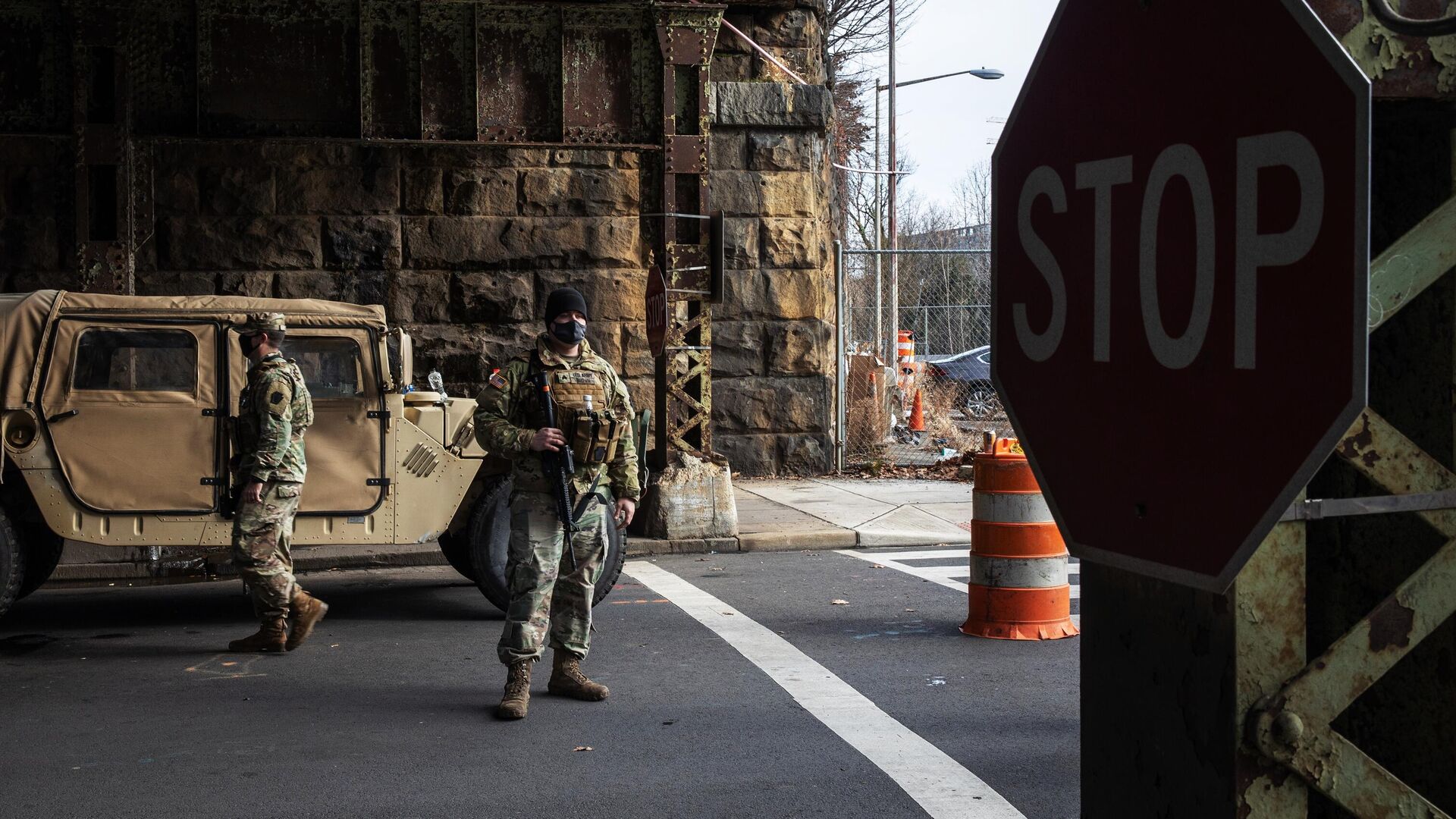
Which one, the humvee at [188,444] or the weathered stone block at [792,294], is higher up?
the weathered stone block at [792,294]

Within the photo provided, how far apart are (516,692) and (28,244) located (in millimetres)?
9491

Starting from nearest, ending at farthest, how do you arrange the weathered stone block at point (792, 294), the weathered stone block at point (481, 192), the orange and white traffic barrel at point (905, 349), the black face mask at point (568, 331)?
the black face mask at point (568, 331), the weathered stone block at point (481, 192), the weathered stone block at point (792, 294), the orange and white traffic barrel at point (905, 349)

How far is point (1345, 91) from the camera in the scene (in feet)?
4.28

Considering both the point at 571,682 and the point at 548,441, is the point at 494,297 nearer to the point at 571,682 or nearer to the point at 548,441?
the point at 548,441

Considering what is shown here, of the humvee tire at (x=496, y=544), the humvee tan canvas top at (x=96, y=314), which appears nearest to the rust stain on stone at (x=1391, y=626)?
the humvee tire at (x=496, y=544)

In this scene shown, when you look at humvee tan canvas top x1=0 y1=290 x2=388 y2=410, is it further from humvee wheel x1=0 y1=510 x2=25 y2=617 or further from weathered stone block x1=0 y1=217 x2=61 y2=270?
weathered stone block x1=0 y1=217 x2=61 y2=270

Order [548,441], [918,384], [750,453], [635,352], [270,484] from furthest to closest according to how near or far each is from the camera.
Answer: [918,384], [750,453], [635,352], [270,484], [548,441]

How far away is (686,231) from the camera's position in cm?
1245

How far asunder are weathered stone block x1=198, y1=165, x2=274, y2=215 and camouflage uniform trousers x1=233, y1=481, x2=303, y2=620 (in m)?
6.76

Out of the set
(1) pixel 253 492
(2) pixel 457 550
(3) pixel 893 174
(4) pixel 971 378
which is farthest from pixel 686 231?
(4) pixel 971 378

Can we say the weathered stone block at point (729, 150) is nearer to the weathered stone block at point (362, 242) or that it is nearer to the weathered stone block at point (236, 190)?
the weathered stone block at point (362, 242)

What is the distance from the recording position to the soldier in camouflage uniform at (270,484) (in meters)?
7.51

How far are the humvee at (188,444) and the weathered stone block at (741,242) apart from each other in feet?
22.4

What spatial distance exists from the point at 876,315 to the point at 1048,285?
19.4m
